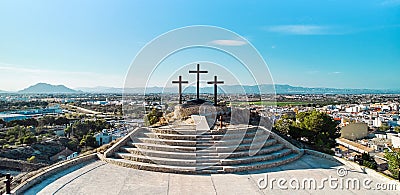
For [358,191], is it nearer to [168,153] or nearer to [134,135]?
[168,153]

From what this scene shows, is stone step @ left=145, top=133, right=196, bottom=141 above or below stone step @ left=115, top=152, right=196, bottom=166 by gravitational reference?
above

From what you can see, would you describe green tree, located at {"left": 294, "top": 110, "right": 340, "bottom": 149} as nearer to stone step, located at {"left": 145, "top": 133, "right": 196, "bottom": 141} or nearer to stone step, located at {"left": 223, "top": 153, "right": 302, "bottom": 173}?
stone step, located at {"left": 223, "top": 153, "right": 302, "bottom": 173}

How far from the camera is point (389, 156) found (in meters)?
11.9

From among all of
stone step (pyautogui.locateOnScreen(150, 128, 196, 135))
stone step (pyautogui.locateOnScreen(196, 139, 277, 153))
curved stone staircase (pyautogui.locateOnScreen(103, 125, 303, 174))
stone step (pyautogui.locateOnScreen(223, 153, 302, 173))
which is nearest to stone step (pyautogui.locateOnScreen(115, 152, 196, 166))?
curved stone staircase (pyautogui.locateOnScreen(103, 125, 303, 174))

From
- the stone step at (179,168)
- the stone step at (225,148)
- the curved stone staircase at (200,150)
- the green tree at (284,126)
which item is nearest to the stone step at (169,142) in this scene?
the curved stone staircase at (200,150)

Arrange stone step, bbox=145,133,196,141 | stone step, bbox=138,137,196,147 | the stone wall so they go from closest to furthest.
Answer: stone step, bbox=138,137,196,147 < the stone wall < stone step, bbox=145,133,196,141

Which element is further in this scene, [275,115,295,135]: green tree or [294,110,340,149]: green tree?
[275,115,295,135]: green tree

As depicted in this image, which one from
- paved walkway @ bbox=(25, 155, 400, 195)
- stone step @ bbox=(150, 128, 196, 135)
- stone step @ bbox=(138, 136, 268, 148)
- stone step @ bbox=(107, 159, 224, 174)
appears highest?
stone step @ bbox=(150, 128, 196, 135)

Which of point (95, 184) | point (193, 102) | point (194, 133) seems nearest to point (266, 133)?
point (194, 133)

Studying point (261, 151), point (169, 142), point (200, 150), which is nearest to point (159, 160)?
point (169, 142)

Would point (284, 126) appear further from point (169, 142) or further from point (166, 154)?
point (166, 154)

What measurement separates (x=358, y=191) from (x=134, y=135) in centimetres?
927

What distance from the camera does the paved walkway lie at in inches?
339

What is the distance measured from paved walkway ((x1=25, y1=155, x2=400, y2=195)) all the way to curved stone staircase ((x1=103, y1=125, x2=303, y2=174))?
0.38 metres
